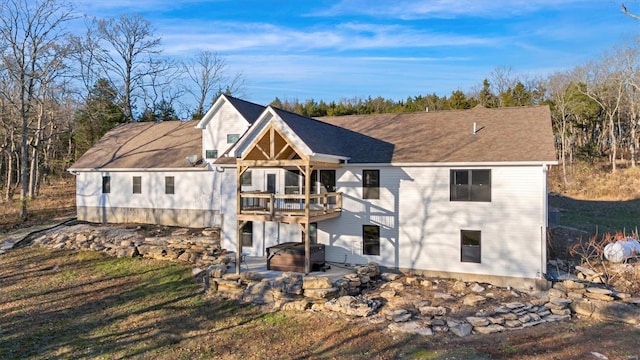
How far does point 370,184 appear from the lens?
1583 centimetres

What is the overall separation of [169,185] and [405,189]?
45.2ft

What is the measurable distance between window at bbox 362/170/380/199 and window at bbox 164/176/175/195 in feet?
39.1

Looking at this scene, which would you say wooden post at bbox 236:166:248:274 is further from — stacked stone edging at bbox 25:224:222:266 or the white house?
stacked stone edging at bbox 25:224:222:266

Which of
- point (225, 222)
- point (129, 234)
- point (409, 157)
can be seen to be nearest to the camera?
point (409, 157)

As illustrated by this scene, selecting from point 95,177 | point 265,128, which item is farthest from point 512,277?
point 95,177

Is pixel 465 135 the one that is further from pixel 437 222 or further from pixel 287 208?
pixel 287 208

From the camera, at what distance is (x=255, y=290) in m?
13.3

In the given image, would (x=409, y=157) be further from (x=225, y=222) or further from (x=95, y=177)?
(x=95, y=177)

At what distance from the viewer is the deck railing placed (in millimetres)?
14492

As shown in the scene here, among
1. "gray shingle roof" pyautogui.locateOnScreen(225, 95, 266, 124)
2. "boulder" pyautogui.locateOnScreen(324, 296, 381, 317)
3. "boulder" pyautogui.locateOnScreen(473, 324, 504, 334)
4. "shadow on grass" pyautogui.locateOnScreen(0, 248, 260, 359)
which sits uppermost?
"gray shingle roof" pyautogui.locateOnScreen(225, 95, 266, 124)

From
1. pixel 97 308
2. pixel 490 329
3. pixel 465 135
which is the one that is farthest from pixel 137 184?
pixel 490 329

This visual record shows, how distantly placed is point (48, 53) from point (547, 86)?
45000 millimetres

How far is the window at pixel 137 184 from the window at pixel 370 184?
1416 cm

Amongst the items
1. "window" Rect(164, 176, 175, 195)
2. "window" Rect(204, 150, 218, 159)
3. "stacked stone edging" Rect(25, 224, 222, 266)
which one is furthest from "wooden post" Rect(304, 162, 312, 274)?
"window" Rect(164, 176, 175, 195)
